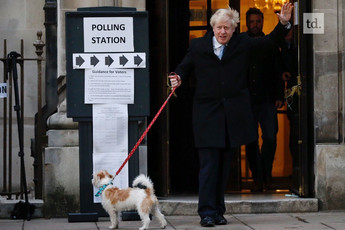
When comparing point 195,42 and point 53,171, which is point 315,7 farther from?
point 53,171

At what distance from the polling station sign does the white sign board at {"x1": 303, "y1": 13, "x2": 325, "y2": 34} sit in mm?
2178

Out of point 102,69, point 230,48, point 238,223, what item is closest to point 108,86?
point 102,69

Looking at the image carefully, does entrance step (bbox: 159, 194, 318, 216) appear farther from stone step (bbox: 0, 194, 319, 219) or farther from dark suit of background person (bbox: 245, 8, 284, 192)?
dark suit of background person (bbox: 245, 8, 284, 192)

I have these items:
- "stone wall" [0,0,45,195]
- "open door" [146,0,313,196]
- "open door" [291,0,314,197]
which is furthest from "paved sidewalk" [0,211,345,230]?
"stone wall" [0,0,45,195]

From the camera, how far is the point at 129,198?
7.77m

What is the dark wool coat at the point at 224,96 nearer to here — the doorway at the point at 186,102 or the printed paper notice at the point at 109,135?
the printed paper notice at the point at 109,135

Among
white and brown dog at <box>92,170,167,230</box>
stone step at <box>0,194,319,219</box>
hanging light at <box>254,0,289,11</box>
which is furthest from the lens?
hanging light at <box>254,0,289,11</box>

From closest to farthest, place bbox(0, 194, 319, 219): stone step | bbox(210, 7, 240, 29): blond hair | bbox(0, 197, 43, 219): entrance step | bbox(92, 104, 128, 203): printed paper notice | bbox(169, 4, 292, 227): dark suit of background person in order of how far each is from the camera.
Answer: bbox(210, 7, 240, 29): blond hair, bbox(169, 4, 292, 227): dark suit of background person, bbox(92, 104, 128, 203): printed paper notice, bbox(0, 197, 43, 219): entrance step, bbox(0, 194, 319, 219): stone step

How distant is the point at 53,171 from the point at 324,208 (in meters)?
3.02

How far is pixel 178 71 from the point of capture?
8.12 meters

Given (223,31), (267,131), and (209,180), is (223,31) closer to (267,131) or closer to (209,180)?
(209,180)

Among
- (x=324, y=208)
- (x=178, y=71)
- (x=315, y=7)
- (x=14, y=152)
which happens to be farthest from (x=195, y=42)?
(x=14, y=152)

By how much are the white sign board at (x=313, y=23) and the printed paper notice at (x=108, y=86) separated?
2.28 meters

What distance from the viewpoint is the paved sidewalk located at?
802 centimetres
